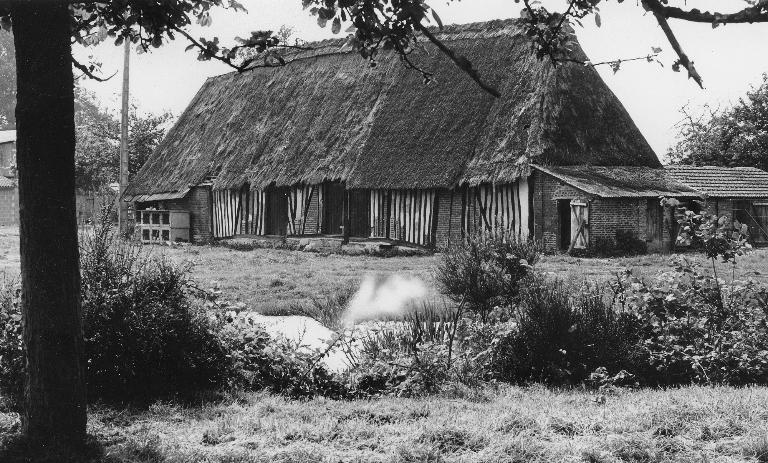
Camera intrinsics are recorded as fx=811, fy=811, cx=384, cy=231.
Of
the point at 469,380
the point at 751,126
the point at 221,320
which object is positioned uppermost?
the point at 751,126

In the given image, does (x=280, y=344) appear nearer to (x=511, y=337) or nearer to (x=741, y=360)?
(x=511, y=337)

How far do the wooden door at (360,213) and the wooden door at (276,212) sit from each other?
282 centimetres

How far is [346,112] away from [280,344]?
19230 millimetres

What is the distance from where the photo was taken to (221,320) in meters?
6.94

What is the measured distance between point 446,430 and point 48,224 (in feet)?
8.98

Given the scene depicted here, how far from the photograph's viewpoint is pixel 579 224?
797 inches

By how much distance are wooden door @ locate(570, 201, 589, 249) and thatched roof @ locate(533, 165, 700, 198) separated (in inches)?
24.6

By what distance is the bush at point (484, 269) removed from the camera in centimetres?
1051

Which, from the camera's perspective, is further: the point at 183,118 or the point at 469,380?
the point at 183,118

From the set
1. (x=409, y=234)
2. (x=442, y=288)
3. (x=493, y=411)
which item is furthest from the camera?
(x=409, y=234)

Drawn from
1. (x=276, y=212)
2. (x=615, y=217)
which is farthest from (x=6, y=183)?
(x=615, y=217)

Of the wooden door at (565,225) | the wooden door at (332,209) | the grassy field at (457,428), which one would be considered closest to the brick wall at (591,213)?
the wooden door at (565,225)

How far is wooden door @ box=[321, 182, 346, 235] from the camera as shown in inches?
983

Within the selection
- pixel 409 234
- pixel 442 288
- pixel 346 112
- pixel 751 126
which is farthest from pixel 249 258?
pixel 751 126
